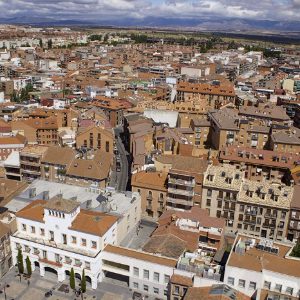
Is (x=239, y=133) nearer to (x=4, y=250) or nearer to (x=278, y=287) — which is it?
(x=278, y=287)

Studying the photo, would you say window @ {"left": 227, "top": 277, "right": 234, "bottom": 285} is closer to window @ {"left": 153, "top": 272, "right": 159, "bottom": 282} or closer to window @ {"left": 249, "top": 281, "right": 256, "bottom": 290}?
window @ {"left": 249, "top": 281, "right": 256, "bottom": 290}

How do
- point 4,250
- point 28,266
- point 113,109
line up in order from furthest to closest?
point 113,109 < point 4,250 < point 28,266

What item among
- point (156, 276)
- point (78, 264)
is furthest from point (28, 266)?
point (156, 276)

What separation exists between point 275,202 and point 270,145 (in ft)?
140

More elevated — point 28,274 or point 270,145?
point 270,145

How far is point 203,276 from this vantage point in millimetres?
63844

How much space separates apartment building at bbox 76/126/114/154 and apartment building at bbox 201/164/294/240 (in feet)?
141

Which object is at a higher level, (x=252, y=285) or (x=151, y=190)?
(x=151, y=190)

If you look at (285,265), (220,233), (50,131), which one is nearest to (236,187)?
(220,233)

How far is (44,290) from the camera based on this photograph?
73625 mm

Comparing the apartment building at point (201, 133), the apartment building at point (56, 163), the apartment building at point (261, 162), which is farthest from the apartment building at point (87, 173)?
the apartment building at point (201, 133)

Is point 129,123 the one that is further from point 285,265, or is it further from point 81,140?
point 285,265

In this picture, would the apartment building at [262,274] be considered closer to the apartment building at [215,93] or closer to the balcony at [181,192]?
the balcony at [181,192]

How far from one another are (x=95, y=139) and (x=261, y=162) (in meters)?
50.4
